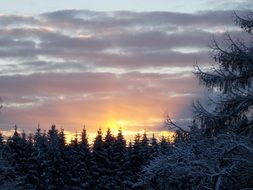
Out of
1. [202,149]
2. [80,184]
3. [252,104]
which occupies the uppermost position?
[252,104]

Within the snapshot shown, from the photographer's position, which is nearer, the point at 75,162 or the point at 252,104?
the point at 252,104

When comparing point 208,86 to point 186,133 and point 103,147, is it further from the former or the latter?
point 103,147

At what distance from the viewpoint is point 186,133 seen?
18.3 metres

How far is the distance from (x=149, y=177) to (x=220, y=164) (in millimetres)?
2031

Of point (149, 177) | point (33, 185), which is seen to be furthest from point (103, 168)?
point (149, 177)

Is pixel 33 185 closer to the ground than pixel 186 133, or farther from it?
closer to the ground

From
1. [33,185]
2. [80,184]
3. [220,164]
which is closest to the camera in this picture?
[220,164]

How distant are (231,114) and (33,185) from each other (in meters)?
49.2

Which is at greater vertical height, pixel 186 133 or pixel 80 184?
pixel 186 133

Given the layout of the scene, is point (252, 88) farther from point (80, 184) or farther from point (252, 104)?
point (80, 184)

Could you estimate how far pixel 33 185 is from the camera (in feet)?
212

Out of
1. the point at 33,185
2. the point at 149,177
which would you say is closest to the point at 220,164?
the point at 149,177

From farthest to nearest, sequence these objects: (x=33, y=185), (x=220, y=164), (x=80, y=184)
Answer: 1. (x=80, y=184)
2. (x=33, y=185)
3. (x=220, y=164)

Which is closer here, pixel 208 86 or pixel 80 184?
pixel 208 86
